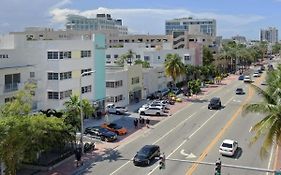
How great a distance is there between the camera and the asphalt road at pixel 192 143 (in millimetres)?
37562

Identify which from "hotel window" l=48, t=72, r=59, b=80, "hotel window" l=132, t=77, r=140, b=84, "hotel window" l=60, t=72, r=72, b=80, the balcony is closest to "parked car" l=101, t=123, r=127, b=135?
"hotel window" l=60, t=72, r=72, b=80

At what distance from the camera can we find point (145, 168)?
3772 cm

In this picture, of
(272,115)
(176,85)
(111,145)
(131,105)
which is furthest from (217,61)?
(272,115)

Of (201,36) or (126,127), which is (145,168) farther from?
(201,36)

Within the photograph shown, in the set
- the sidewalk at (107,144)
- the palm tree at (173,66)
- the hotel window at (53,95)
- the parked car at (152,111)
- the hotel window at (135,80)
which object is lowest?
the sidewalk at (107,144)

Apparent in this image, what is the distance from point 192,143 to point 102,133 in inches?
404

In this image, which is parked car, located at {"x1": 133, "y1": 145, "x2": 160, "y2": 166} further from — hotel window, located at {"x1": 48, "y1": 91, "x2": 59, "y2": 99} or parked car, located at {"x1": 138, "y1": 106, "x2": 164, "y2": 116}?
parked car, located at {"x1": 138, "y1": 106, "x2": 164, "y2": 116}

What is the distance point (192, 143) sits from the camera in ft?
153

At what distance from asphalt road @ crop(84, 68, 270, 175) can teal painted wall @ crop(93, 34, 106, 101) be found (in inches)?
422

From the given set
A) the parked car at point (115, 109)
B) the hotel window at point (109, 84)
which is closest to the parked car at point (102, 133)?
the parked car at point (115, 109)

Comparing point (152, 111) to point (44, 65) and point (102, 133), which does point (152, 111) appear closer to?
point (102, 133)

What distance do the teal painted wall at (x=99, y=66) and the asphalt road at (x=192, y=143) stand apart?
1072 cm

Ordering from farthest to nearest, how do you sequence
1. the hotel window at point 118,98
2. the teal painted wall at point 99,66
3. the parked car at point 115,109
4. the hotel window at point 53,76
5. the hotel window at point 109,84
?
the hotel window at point 118,98 < the hotel window at point 109,84 < the parked car at point 115,109 < the teal painted wall at point 99,66 < the hotel window at point 53,76

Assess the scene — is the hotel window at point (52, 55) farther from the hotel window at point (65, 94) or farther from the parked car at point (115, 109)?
the parked car at point (115, 109)
